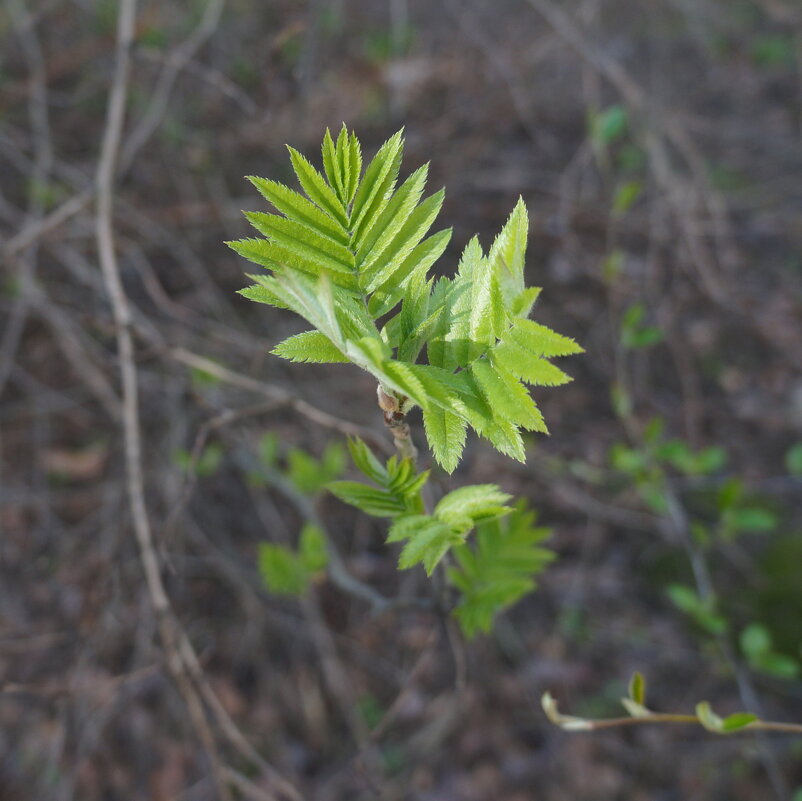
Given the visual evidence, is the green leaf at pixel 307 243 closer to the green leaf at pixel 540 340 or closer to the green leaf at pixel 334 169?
the green leaf at pixel 334 169

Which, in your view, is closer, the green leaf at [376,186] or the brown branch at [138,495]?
the green leaf at [376,186]

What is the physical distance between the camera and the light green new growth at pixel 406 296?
0.70 metres

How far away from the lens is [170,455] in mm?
2971

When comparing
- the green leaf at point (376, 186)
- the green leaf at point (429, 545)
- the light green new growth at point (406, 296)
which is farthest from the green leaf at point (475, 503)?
the green leaf at point (376, 186)

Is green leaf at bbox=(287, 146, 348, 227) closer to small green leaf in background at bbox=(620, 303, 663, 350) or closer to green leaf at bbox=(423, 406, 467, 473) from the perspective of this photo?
green leaf at bbox=(423, 406, 467, 473)

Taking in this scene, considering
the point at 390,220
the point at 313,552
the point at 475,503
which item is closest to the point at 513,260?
the point at 390,220

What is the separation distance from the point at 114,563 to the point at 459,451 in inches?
50.2

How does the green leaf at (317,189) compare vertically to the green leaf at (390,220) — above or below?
above

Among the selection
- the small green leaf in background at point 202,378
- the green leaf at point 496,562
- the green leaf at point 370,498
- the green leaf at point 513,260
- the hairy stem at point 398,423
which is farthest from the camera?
the small green leaf in background at point 202,378

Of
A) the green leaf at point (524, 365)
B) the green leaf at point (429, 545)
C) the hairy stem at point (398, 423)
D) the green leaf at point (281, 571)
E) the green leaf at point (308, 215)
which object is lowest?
the green leaf at point (281, 571)

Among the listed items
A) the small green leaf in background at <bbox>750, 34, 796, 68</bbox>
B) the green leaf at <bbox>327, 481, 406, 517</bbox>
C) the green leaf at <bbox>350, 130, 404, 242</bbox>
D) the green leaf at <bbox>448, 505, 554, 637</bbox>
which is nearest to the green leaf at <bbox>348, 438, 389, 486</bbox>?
the green leaf at <bbox>327, 481, 406, 517</bbox>

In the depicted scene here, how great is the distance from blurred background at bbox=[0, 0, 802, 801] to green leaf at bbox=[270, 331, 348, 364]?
107 cm

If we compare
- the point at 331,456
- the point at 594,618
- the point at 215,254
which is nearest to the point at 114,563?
the point at 331,456

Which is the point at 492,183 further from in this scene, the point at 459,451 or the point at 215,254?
the point at 459,451
